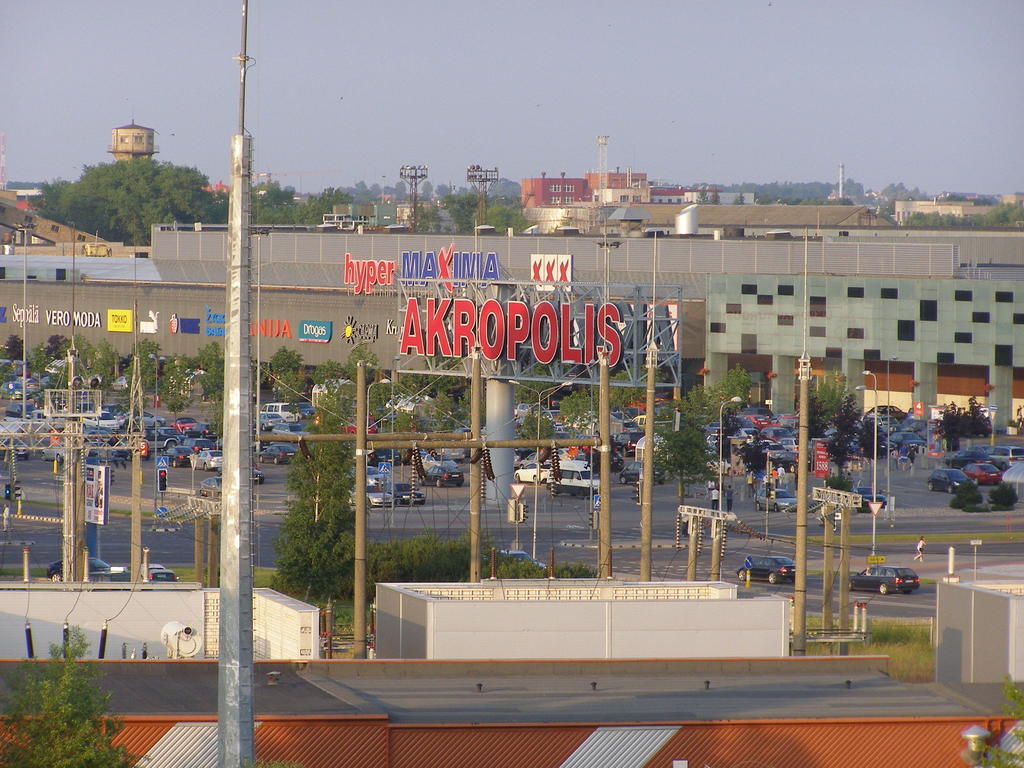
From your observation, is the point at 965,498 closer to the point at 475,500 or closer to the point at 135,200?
the point at 475,500

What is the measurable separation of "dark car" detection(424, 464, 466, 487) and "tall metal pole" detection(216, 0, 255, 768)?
43281 millimetres

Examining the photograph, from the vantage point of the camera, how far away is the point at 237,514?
11.9 meters

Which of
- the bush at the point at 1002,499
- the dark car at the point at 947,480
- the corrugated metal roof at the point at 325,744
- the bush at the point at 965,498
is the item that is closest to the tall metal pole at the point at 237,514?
the corrugated metal roof at the point at 325,744

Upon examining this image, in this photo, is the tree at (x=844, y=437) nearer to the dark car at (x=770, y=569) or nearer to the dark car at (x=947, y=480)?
the dark car at (x=947, y=480)

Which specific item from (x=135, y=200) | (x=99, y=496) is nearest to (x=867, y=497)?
(x=99, y=496)

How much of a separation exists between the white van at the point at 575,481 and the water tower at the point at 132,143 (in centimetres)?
14947

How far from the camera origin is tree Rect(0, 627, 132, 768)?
41.8ft

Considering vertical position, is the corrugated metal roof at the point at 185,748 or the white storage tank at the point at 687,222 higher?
the white storage tank at the point at 687,222

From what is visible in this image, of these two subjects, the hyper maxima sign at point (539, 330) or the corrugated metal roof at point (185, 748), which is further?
the hyper maxima sign at point (539, 330)

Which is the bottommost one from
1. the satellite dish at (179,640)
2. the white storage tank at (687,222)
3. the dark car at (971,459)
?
the dark car at (971,459)

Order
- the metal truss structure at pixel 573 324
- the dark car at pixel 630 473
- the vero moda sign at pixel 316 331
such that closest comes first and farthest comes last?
the metal truss structure at pixel 573 324, the dark car at pixel 630 473, the vero moda sign at pixel 316 331

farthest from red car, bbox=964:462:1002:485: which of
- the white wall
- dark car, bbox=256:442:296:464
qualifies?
the white wall

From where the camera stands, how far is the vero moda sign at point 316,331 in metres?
80.2

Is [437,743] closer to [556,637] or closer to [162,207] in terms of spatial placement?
[556,637]
